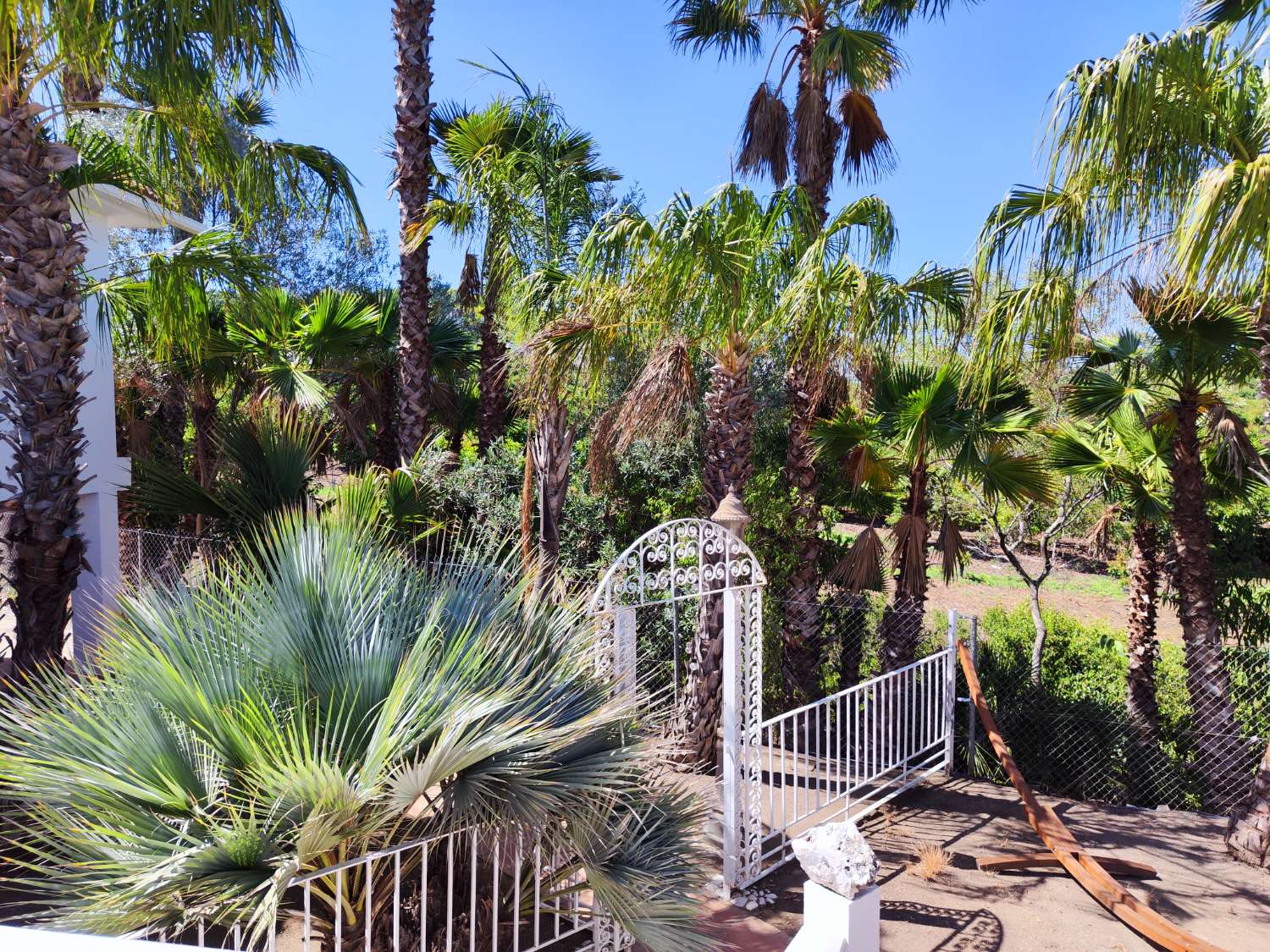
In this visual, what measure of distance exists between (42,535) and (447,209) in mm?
5029

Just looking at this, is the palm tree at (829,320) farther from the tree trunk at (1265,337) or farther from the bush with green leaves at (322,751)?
the bush with green leaves at (322,751)

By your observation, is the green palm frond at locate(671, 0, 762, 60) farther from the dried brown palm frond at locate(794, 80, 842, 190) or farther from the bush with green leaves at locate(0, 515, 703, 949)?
the bush with green leaves at locate(0, 515, 703, 949)

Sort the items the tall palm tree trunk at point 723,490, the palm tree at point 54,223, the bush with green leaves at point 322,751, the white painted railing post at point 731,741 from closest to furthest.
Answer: the bush with green leaves at point 322,751 < the palm tree at point 54,223 < the white painted railing post at point 731,741 < the tall palm tree trunk at point 723,490

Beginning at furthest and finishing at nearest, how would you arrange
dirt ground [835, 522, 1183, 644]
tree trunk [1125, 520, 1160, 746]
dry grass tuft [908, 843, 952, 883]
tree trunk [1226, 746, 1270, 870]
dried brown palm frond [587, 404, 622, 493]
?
dirt ground [835, 522, 1183, 644] → dried brown palm frond [587, 404, 622, 493] → tree trunk [1125, 520, 1160, 746] → tree trunk [1226, 746, 1270, 870] → dry grass tuft [908, 843, 952, 883]

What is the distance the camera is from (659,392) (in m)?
7.09

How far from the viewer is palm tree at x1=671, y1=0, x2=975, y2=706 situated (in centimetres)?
827

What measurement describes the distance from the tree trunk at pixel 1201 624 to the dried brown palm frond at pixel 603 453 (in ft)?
17.8

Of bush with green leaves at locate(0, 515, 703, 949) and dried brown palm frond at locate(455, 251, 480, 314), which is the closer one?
bush with green leaves at locate(0, 515, 703, 949)

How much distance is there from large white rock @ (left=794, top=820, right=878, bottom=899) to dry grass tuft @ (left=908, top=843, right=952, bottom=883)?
8.67 ft

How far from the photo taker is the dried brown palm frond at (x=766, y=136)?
983 cm

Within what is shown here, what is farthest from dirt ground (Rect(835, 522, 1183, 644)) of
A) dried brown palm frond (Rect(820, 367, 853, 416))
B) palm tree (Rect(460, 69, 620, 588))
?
palm tree (Rect(460, 69, 620, 588))

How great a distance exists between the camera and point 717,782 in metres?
6.11

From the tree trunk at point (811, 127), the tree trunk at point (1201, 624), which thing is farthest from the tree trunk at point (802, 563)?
the tree trunk at point (1201, 624)

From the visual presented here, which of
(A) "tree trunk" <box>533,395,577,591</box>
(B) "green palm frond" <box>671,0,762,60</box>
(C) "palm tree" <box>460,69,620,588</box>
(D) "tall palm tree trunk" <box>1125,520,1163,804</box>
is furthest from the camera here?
→ (B) "green palm frond" <box>671,0,762,60</box>
